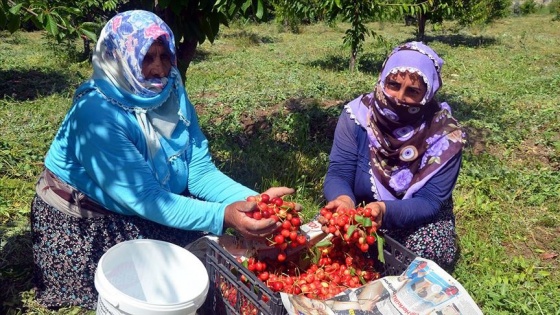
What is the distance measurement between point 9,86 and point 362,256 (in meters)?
5.65

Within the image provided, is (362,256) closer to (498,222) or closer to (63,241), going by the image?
(63,241)

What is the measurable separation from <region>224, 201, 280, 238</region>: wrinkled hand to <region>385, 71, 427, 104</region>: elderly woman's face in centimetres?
88

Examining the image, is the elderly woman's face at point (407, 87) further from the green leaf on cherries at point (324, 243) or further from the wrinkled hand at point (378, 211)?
the green leaf on cherries at point (324, 243)

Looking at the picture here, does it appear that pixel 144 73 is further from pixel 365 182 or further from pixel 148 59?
pixel 365 182

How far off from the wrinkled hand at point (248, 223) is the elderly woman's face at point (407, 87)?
2.89ft

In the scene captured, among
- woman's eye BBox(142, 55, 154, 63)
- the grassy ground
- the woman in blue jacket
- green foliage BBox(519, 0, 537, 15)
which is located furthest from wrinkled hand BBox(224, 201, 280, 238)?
green foliage BBox(519, 0, 537, 15)

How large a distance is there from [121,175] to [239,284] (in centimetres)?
64

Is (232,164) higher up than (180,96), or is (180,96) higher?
(180,96)

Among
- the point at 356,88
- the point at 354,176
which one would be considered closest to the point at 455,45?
the point at 356,88

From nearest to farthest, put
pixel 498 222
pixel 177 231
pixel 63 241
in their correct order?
pixel 63 241 < pixel 177 231 < pixel 498 222

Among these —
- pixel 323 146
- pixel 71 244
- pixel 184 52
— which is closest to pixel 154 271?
pixel 71 244

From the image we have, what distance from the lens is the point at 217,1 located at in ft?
Result: 8.35

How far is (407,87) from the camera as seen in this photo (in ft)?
7.81

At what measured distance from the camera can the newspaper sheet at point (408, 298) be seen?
1.81 m
